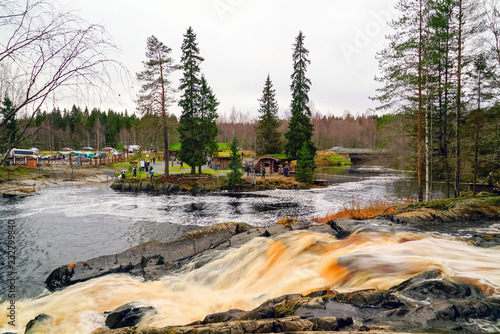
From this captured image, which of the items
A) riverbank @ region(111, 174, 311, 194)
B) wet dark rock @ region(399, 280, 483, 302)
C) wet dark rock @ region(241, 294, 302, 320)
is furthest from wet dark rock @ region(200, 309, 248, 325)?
riverbank @ region(111, 174, 311, 194)

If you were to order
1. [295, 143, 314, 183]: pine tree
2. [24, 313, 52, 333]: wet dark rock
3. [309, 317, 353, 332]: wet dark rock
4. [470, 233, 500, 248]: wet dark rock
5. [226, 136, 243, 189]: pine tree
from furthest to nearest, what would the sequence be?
[295, 143, 314, 183]: pine tree
[226, 136, 243, 189]: pine tree
[470, 233, 500, 248]: wet dark rock
[24, 313, 52, 333]: wet dark rock
[309, 317, 353, 332]: wet dark rock

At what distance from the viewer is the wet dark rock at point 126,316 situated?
20.6 ft

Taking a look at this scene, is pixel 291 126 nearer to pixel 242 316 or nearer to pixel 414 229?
pixel 414 229

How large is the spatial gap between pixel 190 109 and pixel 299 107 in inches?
730

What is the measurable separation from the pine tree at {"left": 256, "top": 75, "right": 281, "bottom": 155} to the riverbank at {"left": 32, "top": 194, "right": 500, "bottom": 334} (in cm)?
3997

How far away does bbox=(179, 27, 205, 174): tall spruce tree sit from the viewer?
37.4 metres

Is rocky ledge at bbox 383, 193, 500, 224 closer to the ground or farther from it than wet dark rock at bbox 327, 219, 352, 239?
farther from it

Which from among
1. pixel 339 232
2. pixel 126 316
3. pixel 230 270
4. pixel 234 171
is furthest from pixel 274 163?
pixel 126 316

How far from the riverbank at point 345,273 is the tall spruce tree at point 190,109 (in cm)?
2588

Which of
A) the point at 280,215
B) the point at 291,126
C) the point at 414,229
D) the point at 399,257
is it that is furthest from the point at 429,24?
the point at 291,126

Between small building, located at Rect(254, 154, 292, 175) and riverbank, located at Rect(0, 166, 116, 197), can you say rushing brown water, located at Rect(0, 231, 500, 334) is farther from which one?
small building, located at Rect(254, 154, 292, 175)

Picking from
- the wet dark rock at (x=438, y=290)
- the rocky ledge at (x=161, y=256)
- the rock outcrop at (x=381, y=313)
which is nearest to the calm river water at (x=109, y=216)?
Answer: the rocky ledge at (x=161, y=256)

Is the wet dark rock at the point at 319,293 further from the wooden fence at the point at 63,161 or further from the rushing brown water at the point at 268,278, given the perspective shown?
the wooden fence at the point at 63,161

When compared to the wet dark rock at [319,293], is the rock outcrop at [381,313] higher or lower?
higher
